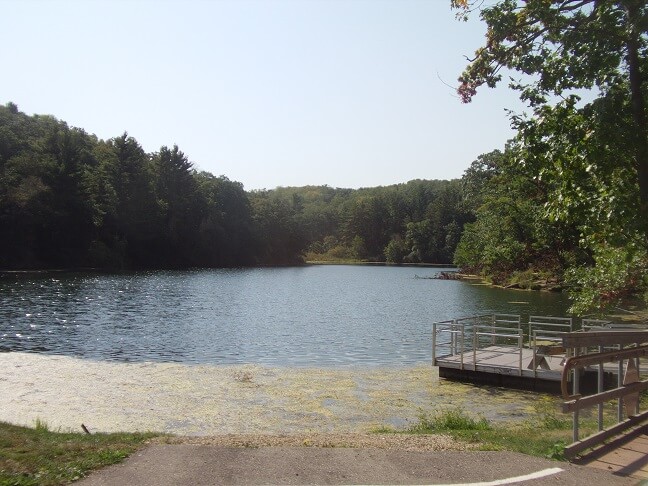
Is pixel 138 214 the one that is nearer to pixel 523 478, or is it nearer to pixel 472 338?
pixel 472 338

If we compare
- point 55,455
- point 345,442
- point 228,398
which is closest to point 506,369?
point 228,398

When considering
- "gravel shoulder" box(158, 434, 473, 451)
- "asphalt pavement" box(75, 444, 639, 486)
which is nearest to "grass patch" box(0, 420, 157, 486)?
"asphalt pavement" box(75, 444, 639, 486)

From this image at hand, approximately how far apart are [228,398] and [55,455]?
355 inches

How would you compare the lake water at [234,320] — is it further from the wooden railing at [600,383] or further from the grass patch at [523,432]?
the wooden railing at [600,383]

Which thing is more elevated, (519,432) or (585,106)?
(585,106)

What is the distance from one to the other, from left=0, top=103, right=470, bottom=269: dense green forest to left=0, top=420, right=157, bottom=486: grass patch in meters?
74.0

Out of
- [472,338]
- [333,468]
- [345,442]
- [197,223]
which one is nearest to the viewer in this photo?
[333,468]

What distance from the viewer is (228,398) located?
15867 millimetres

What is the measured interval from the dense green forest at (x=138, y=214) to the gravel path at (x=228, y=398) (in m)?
62.6

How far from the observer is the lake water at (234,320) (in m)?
24.2

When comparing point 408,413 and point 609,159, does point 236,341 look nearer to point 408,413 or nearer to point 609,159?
point 408,413

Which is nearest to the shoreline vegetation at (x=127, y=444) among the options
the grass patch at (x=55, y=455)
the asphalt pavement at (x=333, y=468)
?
the grass patch at (x=55, y=455)

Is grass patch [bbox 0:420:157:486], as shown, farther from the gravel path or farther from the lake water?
the lake water

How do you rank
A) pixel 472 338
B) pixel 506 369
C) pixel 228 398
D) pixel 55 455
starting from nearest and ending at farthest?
1. pixel 55 455
2. pixel 228 398
3. pixel 506 369
4. pixel 472 338
